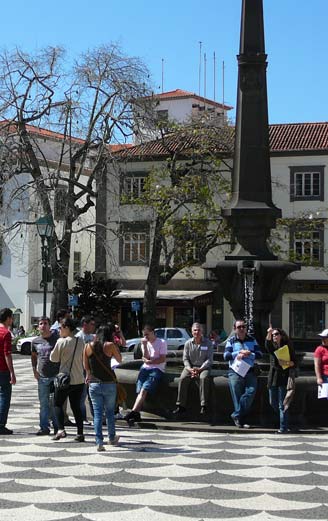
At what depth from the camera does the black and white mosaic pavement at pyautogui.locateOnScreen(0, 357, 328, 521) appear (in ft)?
28.3

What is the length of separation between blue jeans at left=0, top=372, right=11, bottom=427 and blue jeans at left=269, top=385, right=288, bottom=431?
12.1 feet

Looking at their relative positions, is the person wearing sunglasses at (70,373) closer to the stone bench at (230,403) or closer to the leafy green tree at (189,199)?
the stone bench at (230,403)

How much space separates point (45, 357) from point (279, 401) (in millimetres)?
3335

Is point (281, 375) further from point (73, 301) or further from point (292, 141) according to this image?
point (292, 141)

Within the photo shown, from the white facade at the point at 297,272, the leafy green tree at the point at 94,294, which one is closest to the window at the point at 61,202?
the leafy green tree at the point at 94,294

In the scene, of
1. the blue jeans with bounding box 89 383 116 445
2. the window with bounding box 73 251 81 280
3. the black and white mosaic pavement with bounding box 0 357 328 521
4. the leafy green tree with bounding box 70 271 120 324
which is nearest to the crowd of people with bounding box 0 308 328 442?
the blue jeans with bounding box 89 383 116 445

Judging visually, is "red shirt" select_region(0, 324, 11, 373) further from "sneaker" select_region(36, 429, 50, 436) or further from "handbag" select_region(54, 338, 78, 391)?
"handbag" select_region(54, 338, 78, 391)

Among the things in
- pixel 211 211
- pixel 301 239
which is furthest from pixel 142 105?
pixel 301 239

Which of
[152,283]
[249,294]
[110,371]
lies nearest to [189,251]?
[152,283]

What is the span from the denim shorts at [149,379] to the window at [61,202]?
18.7 metres

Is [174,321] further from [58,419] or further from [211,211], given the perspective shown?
[58,419]

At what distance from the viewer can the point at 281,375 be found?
554 inches

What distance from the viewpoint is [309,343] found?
2195cm

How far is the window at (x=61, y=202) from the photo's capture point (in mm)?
33094
